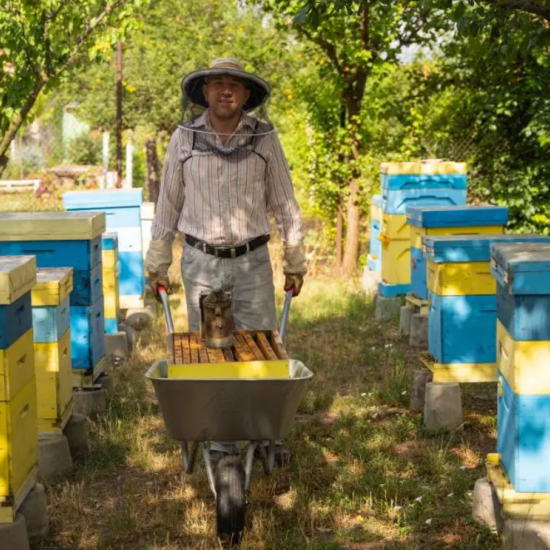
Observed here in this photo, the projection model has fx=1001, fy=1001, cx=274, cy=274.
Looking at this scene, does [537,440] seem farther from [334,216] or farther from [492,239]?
[334,216]

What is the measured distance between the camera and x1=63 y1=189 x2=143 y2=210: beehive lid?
801cm

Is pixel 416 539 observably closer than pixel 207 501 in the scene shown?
Yes

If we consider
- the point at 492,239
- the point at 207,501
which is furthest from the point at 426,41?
the point at 207,501

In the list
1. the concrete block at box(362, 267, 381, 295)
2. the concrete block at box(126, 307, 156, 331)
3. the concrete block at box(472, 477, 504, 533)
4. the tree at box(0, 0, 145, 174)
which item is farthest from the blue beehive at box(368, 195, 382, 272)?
the concrete block at box(472, 477, 504, 533)

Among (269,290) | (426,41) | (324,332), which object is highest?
(426,41)

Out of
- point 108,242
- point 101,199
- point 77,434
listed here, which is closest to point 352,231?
point 101,199

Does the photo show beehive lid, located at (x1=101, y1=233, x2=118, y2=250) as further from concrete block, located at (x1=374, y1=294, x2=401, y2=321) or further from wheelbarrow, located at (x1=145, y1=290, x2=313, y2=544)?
wheelbarrow, located at (x1=145, y1=290, x2=313, y2=544)

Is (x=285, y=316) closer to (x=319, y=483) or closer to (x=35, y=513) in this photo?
(x=319, y=483)

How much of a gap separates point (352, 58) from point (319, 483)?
254 inches

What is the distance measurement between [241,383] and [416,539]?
3.50ft

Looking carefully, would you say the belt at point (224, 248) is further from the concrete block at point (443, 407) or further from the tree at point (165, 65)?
the tree at point (165, 65)

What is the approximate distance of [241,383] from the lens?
3.55 metres

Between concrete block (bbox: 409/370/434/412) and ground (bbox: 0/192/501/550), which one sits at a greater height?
concrete block (bbox: 409/370/434/412)

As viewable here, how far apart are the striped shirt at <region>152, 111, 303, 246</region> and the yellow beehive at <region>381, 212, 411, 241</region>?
13.1ft
